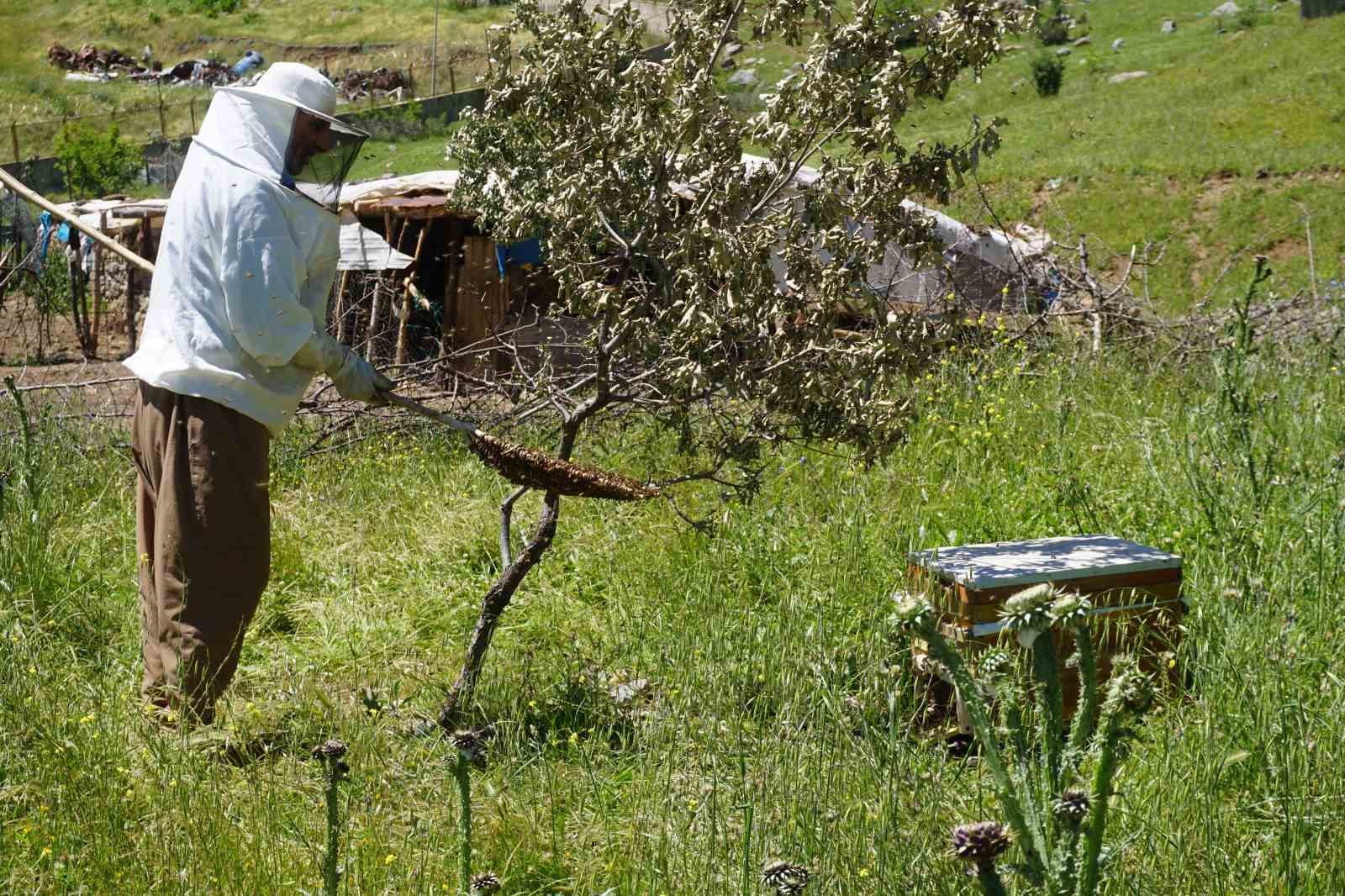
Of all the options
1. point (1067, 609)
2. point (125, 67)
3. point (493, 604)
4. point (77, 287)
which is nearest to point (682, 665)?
point (493, 604)

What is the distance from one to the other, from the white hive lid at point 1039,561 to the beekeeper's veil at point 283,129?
7.90ft

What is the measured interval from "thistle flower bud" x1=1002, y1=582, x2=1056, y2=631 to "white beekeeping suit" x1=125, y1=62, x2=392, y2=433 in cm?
292

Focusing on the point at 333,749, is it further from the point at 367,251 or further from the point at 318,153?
the point at 367,251

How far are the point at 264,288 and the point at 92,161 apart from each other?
93.6 feet

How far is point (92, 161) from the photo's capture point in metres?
29.1

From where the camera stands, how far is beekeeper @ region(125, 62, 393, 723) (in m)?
4.04

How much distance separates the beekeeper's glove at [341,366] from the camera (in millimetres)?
4141

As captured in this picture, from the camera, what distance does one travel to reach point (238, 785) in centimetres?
345

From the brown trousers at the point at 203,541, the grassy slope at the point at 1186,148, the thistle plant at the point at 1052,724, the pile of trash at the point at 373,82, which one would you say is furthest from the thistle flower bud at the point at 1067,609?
the pile of trash at the point at 373,82

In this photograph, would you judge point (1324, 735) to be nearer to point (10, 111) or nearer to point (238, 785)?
point (238, 785)

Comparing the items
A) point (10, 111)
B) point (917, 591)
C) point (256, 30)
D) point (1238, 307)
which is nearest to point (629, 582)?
point (917, 591)

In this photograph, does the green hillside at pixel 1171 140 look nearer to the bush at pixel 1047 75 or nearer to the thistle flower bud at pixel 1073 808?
the bush at pixel 1047 75

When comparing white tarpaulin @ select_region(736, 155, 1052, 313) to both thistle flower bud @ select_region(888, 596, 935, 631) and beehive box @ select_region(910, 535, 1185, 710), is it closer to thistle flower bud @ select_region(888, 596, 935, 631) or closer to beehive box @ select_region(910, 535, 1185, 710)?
beehive box @ select_region(910, 535, 1185, 710)

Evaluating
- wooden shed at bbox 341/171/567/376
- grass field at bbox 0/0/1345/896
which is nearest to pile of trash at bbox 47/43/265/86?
wooden shed at bbox 341/171/567/376
